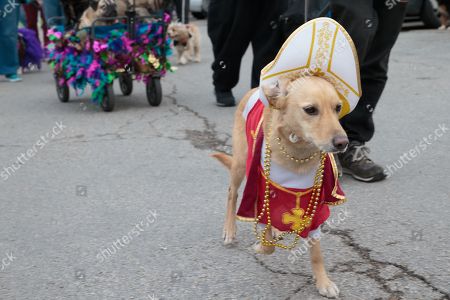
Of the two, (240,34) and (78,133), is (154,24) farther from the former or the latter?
(78,133)

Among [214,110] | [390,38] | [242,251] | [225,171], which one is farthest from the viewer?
[214,110]

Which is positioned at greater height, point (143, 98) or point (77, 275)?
point (77, 275)

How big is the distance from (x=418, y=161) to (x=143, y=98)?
12.4ft

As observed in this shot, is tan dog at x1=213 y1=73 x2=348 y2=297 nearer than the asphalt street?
Yes

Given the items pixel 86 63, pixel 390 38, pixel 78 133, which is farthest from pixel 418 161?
pixel 86 63

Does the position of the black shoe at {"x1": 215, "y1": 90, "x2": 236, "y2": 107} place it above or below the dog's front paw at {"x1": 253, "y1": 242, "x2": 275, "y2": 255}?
below

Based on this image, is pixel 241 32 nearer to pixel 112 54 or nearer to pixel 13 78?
pixel 112 54

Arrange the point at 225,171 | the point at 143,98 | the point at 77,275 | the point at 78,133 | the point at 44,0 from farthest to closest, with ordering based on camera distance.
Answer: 1. the point at 44,0
2. the point at 143,98
3. the point at 78,133
4. the point at 225,171
5. the point at 77,275

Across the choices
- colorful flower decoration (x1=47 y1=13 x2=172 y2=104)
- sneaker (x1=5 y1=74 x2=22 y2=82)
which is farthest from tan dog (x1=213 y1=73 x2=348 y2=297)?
sneaker (x1=5 y1=74 x2=22 y2=82)

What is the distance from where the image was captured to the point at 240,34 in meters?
6.13

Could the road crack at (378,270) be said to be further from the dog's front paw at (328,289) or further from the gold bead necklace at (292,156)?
the gold bead necklace at (292,156)

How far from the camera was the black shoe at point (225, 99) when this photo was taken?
653cm

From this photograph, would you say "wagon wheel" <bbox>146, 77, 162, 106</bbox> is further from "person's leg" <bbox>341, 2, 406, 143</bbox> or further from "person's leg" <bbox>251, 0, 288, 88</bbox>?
"person's leg" <bbox>341, 2, 406, 143</bbox>

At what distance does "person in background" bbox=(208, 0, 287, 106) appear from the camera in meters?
5.93
